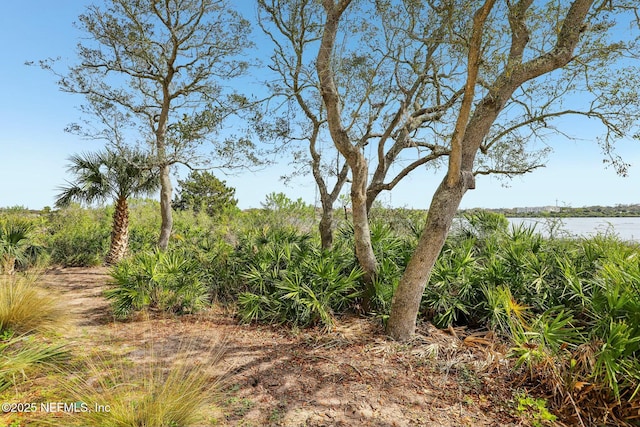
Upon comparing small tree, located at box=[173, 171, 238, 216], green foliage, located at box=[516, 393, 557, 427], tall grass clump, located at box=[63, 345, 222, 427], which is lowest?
green foliage, located at box=[516, 393, 557, 427]

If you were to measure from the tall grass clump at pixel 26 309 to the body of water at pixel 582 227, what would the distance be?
31.0 feet

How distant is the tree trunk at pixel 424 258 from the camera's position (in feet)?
14.7

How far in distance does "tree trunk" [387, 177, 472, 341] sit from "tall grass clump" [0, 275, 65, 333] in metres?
5.53

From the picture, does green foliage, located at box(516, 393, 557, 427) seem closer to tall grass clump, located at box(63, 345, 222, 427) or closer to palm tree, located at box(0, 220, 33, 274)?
tall grass clump, located at box(63, 345, 222, 427)

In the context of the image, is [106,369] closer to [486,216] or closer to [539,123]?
[486,216]

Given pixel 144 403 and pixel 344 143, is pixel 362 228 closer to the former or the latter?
pixel 344 143

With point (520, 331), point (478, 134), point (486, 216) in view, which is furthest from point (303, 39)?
point (520, 331)

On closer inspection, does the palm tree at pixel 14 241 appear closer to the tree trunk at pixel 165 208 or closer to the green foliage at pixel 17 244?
the green foliage at pixel 17 244

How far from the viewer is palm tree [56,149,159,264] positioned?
10.5 meters

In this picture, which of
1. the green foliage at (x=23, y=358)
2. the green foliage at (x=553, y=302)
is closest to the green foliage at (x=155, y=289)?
the green foliage at (x=23, y=358)

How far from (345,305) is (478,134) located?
3.96 metres

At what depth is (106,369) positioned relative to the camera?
3900 mm

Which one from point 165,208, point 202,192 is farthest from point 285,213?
point 202,192

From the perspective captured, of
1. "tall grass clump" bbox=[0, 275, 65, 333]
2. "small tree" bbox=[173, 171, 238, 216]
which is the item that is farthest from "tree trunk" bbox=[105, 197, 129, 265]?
"small tree" bbox=[173, 171, 238, 216]
